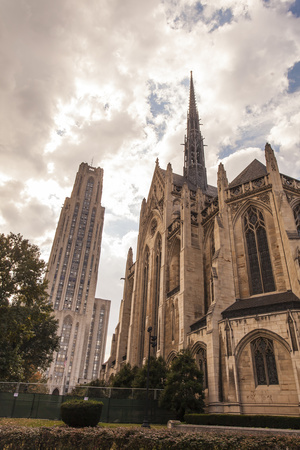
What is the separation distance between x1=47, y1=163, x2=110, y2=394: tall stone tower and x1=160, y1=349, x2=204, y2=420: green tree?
68.5m

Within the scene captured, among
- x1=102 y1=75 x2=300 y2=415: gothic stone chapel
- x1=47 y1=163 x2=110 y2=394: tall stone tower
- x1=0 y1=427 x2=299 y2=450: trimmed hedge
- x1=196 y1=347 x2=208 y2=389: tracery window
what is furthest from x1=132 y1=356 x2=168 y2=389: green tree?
x1=47 y1=163 x2=110 y2=394: tall stone tower

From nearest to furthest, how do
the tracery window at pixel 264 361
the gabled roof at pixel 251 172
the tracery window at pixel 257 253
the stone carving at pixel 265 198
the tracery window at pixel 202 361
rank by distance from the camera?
the tracery window at pixel 264 361
the tracery window at pixel 202 361
the tracery window at pixel 257 253
the stone carving at pixel 265 198
the gabled roof at pixel 251 172

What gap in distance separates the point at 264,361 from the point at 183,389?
17.3 ft

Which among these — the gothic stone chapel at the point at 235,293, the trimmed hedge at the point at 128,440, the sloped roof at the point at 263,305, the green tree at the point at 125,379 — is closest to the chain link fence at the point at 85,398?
the gothic stone chapel at the point at 235,293

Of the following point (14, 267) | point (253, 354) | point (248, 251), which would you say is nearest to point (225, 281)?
point (248, 251)

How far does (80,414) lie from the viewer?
13.5 m

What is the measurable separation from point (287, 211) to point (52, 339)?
28319mm

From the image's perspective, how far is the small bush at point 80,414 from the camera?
13.4m

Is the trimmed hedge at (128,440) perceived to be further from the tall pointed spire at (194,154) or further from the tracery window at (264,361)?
the tall pointed spire at (194,154)

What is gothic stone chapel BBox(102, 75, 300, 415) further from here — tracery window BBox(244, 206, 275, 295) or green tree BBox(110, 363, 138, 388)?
green tree BBox(110, 363, 138, 388)

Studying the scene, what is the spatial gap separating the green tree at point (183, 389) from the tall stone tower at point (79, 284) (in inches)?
2695

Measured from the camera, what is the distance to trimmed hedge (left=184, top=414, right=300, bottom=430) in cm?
1418

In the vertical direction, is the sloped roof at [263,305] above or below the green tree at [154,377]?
above

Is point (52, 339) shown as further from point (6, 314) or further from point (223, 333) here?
point (223, 333)
